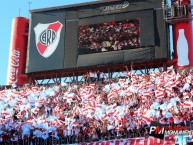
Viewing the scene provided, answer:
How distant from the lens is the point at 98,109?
25.3 meters

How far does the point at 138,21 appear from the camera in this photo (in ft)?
102

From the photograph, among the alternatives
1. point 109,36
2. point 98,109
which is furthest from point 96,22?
point 98,109

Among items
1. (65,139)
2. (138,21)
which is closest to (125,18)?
(138,21)

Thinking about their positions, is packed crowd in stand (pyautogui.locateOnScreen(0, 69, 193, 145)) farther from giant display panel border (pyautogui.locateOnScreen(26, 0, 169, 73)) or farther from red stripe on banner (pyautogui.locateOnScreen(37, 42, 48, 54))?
red stripe on banner (pyautogui.locateOnScreen(37, 42, 48, 54))

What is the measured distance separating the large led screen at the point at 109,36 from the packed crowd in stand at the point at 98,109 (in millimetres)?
2475

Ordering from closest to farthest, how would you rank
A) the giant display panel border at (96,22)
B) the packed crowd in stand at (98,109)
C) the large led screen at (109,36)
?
the packed crowd in stand at (98,109) → the giant display panel border at (96,22) → the large led screen at (109,36)

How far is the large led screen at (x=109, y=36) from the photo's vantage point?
101ft

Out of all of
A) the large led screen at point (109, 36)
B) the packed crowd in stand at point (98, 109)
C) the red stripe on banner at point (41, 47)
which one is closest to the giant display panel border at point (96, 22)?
the large led screen at point (109, 36)

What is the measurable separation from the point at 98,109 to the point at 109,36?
758 cm

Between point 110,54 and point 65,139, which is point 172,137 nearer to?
point 65,139

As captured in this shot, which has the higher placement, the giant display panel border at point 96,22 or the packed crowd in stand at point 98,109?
the giant display panel border at point 96,22

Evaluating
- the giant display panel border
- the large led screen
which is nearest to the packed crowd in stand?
the giant display panel border

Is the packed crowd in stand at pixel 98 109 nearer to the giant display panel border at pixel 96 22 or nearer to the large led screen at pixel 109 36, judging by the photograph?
the giant display panel border at pixel 96 22

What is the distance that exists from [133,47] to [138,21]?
1.92m
